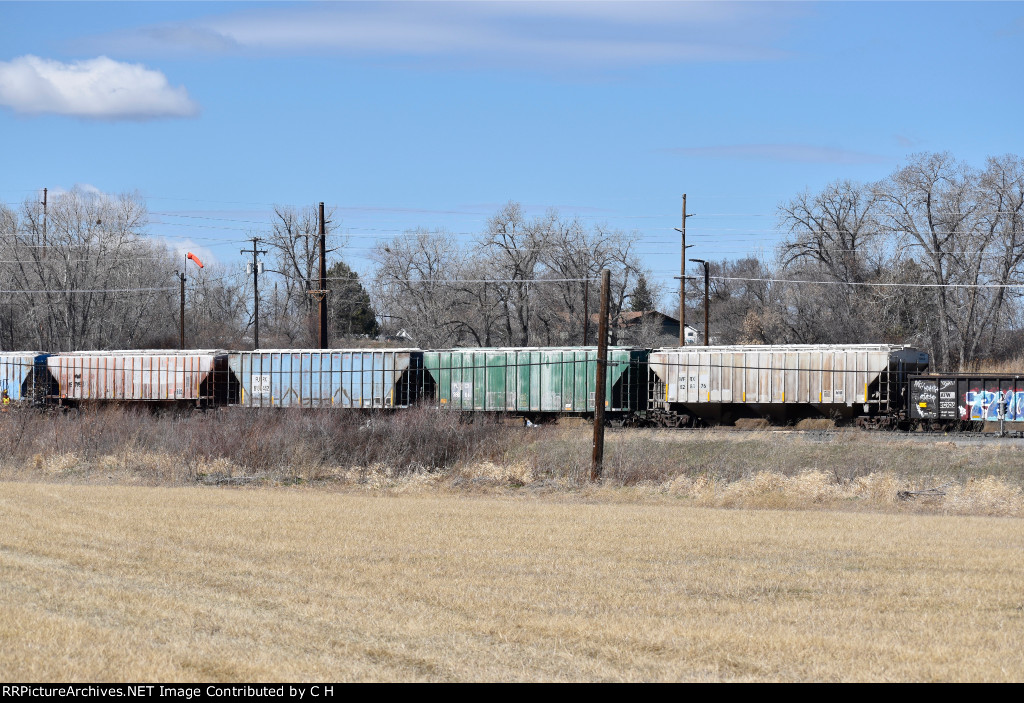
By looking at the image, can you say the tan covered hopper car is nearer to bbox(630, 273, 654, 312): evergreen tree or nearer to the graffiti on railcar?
the graffiti on railcar

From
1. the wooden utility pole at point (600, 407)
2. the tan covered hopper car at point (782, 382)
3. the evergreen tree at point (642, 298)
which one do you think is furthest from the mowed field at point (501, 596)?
the evergreen tree at point (642, 298)

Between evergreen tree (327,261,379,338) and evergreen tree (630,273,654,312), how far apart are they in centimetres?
2234

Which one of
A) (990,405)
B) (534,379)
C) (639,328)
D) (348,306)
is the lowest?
(990,405)

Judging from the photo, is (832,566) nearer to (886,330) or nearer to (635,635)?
(635,635)

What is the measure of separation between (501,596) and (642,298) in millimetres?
73892

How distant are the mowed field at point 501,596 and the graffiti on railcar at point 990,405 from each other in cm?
1645

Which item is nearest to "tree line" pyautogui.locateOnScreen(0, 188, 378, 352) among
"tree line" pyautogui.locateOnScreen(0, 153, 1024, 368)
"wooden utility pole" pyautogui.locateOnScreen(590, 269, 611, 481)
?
"tree line" pyautogui.locateOnScreen(0, 153, 1024, 368)

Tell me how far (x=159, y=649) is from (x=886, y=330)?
60110mm

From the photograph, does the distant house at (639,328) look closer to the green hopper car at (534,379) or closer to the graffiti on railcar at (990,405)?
the green hopper car at (534,379)

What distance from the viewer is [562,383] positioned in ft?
129

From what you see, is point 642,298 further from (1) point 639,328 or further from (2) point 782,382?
(2) point 782,382

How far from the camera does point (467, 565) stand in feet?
43.4

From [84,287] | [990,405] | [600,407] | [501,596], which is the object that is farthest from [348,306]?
[501,596]
